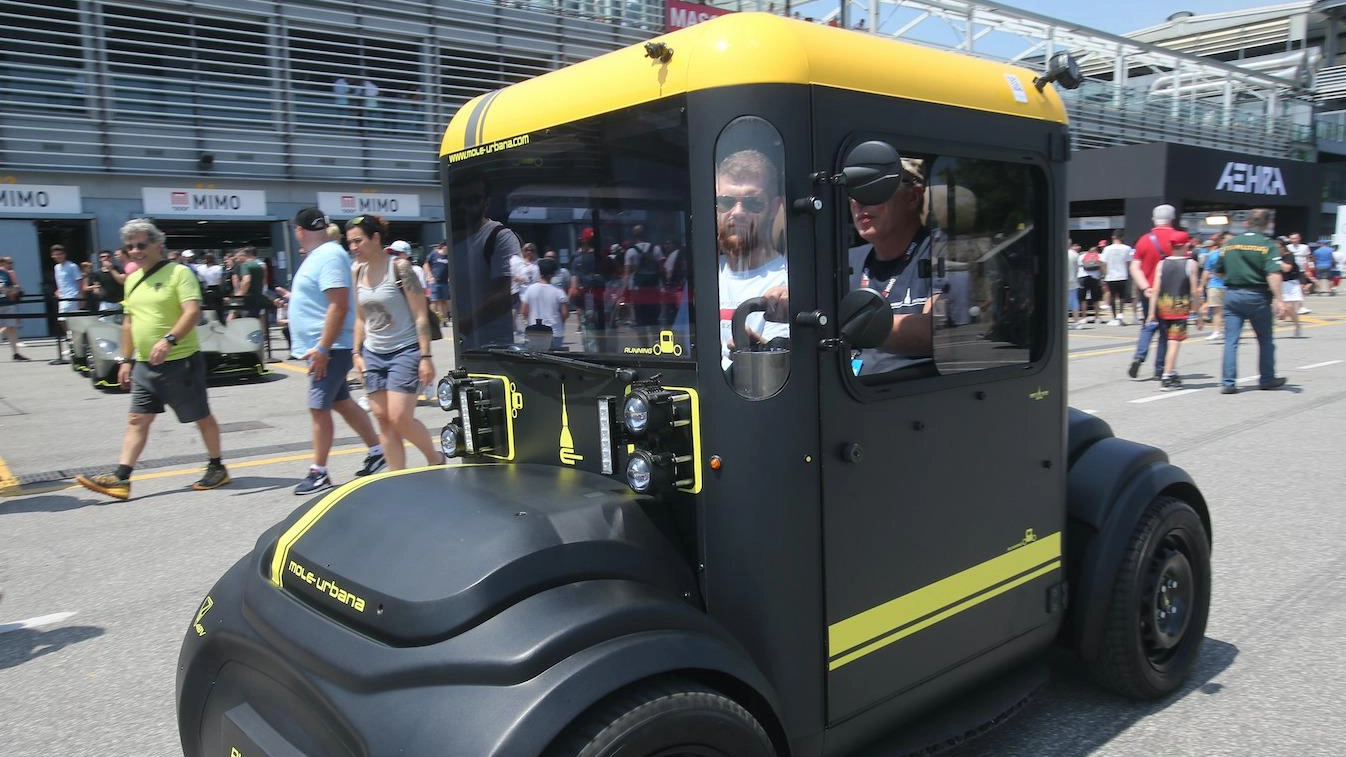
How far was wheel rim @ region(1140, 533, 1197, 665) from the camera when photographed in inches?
123

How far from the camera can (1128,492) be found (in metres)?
3.11

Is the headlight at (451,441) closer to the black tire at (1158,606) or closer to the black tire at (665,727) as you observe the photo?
the black tire at (665,727)

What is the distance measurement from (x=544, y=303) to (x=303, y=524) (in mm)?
927

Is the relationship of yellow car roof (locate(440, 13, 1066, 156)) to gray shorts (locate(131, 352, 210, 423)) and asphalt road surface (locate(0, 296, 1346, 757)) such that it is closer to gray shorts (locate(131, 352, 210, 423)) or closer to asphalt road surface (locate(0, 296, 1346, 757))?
asphalt road surface (locate(0, 296, 1346, 757))

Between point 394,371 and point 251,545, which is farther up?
point 394,371

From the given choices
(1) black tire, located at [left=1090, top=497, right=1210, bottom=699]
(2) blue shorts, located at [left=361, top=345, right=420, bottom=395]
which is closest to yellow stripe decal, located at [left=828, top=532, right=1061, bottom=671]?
(1) black tire, located at [left=1090, top=497, right=1210, bottom=699]

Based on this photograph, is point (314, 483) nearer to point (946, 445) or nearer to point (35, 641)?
point (35, 641)

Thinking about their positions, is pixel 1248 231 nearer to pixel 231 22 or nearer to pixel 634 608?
pixel 634 608

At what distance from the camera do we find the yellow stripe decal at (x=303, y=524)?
7.54ft

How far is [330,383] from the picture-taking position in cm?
615

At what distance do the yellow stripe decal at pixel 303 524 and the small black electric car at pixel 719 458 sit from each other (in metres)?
0.01

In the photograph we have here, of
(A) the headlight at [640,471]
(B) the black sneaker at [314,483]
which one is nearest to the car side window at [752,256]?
(A) the headlight at [640,471]

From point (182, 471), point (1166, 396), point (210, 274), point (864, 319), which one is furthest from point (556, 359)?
point (210, 274)

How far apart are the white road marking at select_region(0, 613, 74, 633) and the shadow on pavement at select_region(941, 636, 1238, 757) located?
395 cm
